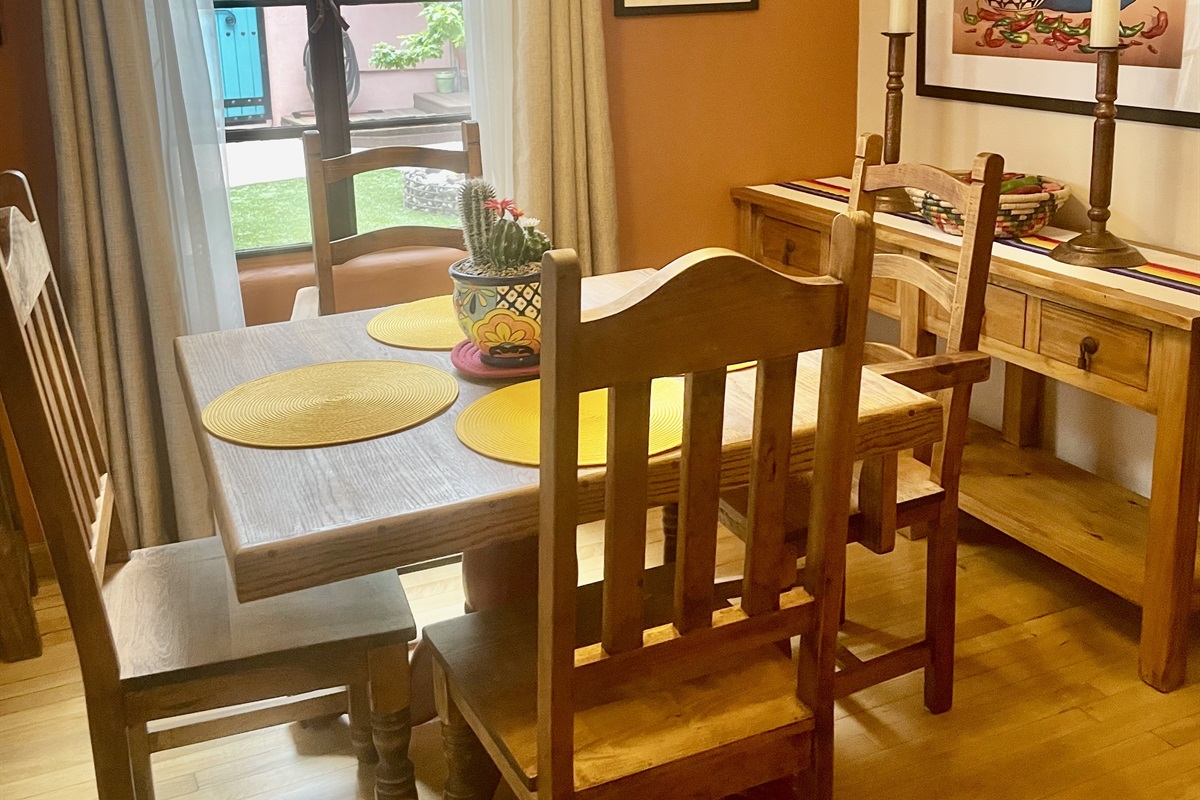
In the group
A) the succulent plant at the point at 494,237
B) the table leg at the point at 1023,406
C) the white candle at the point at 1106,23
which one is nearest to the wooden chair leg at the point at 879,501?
the succulent plant at the point at 494,237

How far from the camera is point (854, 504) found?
2.02 metres

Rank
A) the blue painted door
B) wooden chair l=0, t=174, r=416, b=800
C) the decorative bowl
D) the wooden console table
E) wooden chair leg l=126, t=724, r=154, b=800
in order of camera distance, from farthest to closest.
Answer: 1. the blue painted door
2. the decorative bowl
3. the wooden console table
4. wooden chair leg l=126, t=724, r=154, b=800
5. wooden chair l=0, t=174, r=416, b=800

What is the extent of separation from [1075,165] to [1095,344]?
72cm

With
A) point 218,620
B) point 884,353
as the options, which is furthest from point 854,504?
point 218,620

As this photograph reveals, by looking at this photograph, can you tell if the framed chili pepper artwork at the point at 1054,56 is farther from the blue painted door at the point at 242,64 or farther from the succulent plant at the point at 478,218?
the blue painted door at the point at 242,64

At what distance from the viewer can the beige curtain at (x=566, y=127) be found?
2.89 meters

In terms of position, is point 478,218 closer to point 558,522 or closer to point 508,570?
point 508,570

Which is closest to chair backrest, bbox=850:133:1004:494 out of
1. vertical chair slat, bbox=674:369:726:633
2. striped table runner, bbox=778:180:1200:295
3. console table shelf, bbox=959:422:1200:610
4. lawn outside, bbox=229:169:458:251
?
striped table runner, bbox=778:180:1200:295

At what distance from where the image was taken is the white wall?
2.50 meters

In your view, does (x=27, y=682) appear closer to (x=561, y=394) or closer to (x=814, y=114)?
(x=561, y=394)

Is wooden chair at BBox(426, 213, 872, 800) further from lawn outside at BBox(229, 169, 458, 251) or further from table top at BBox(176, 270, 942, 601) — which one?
lawn outside at BBox(229, 169, 458, 251)

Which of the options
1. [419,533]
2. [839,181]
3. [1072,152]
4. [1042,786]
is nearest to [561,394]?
[419,533]

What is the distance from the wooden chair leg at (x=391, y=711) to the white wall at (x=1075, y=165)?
1917mm

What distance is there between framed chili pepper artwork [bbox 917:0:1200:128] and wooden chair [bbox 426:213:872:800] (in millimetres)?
1479
